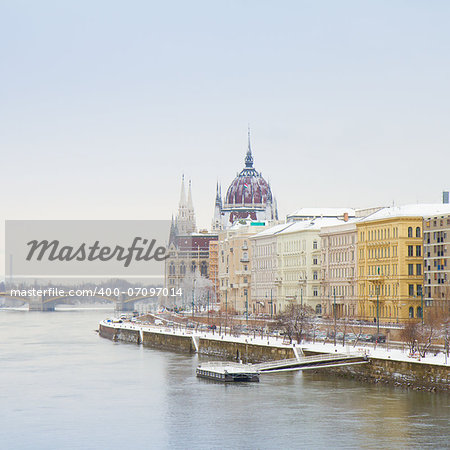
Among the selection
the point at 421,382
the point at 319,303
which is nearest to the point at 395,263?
the point at 319,303

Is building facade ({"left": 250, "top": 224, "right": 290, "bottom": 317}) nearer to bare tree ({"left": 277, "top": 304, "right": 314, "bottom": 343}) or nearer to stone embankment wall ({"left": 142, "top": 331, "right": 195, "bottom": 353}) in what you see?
stone embankment wall ({"left": 142, "top": 331, "right": 195, "bottom": 353})

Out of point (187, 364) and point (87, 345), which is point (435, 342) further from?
point (87, 345)

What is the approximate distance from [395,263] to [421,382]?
41.5m

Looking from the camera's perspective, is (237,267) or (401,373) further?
(237,267)

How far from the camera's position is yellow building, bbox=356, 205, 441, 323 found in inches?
4067

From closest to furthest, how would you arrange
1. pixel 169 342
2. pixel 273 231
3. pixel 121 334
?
pixel 169 342
pixel 121 334
pixel 273 231

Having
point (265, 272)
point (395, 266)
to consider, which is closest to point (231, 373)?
point (395, 266)

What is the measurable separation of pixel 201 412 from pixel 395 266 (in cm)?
4806

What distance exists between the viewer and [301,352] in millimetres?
78312

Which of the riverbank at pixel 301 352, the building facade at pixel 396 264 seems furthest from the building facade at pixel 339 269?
the riverbank at pixel 301 352

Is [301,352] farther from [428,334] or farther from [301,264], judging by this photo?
[301,264]

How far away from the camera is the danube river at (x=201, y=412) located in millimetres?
52406

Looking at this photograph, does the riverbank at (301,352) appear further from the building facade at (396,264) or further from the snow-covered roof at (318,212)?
the snow-covered roof at (318,212)

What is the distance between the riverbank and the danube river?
0.97 metres
